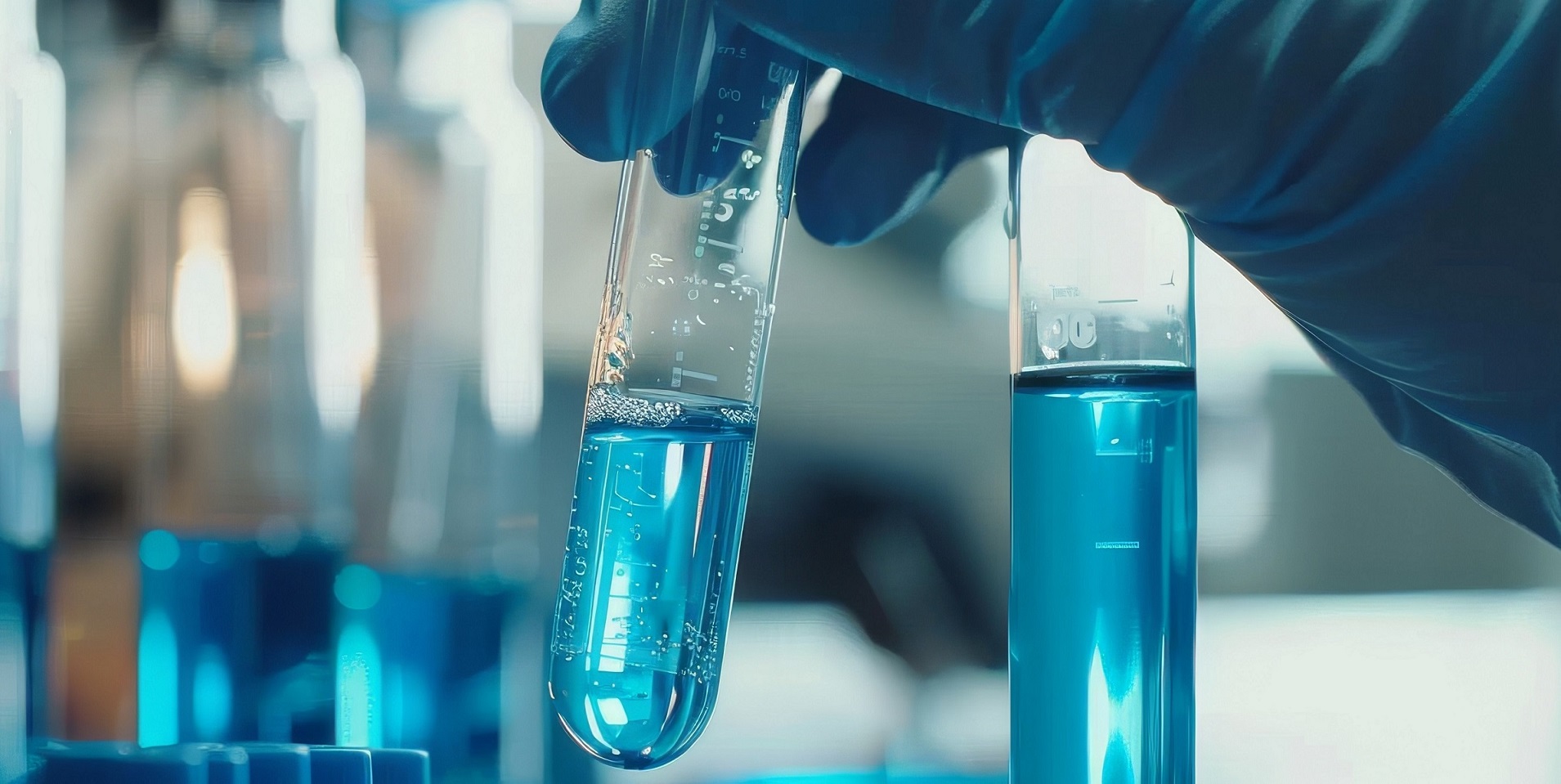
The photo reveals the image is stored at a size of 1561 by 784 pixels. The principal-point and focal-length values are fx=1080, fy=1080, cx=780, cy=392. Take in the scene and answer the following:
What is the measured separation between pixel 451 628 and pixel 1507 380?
0.81 meters

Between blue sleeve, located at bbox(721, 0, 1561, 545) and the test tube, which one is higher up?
blue sleeve, located at bbox(721, 0, 1561, 545)

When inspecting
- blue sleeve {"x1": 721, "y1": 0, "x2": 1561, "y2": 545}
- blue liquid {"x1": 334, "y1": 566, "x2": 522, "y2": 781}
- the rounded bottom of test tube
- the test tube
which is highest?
blue sleeve {"x1": 721, "y1": 0, "x2": 1561, "y2": 545}

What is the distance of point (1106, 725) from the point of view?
53 cm

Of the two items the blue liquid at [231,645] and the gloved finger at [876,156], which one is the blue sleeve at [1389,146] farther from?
the blue liquid at [231,645]

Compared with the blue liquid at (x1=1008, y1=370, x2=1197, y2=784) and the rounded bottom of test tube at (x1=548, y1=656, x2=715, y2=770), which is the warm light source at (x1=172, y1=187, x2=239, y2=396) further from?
the blue liquid at (x1=1008, y1=370, x2=1197, y2=784)

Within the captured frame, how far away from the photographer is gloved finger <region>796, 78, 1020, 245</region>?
2.55 feet

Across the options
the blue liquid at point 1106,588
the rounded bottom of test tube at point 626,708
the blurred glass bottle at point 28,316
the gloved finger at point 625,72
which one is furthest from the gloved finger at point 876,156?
the blurred glass bottle at point 28,316

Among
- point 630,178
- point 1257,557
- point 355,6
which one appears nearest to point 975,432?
point 1257,557

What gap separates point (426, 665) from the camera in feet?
3.10

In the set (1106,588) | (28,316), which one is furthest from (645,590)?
(28,316)

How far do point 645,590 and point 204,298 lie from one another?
67 centimetres

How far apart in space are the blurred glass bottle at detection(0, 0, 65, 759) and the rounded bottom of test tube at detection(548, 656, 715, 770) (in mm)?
724

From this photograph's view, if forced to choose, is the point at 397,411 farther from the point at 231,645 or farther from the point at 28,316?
the point at 28,316

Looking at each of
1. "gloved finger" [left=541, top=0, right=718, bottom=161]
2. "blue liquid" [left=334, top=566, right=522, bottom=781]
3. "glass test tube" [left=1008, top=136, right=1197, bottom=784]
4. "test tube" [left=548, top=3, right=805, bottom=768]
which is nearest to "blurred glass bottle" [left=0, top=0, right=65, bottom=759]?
"blue liquid" [left=334, top=566, right=522, bottom=781]
